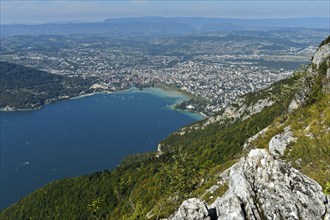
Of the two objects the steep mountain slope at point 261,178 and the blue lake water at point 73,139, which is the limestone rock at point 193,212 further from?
the blue lake water at point 73,139

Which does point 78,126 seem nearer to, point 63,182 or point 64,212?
point 63,182

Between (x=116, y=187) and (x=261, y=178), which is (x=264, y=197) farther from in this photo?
(x=116, y=187)

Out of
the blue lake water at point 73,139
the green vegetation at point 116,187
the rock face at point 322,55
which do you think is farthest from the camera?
the blue lake water at point 73,139

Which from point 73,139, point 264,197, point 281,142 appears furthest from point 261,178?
point 73,139

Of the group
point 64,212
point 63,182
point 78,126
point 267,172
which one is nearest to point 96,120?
point 78,126

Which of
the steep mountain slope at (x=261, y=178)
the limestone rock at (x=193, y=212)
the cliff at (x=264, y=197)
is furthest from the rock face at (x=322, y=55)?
the limestone rock at (x=193, y=212)
